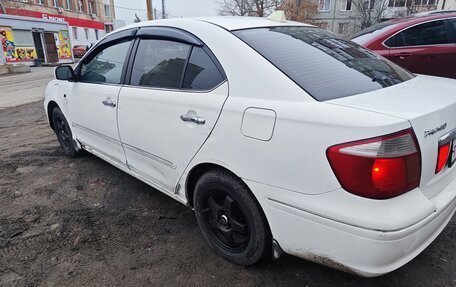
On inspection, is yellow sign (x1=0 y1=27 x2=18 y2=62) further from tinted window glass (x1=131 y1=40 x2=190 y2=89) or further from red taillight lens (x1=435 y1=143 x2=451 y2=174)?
red taillight lens (x1=435 y1=143 x2=451 y2=174)

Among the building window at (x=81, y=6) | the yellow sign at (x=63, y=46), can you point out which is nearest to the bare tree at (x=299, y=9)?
the yellow sign at (x=63, y=46)

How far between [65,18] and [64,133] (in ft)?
130

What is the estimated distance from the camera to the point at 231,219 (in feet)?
7.51

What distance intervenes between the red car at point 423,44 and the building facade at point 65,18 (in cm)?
2847

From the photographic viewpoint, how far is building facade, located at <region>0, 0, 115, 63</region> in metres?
28.7

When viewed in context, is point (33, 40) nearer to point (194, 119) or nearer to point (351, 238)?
point (194, 119)

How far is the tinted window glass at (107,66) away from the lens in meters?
3.17

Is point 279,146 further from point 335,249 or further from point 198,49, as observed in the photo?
point 198,49

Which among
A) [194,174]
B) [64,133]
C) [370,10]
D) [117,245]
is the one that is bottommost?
[117,245]

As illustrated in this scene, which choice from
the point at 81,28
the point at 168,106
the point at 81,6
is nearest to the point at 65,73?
the point at 168,106

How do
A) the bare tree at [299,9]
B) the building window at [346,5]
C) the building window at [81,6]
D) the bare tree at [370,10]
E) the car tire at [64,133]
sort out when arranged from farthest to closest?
the building window at [81,6]
the building window at [346,5]
the bare tree at [370,10]
the bare tree at [299,9]
the car tire at [64,133]

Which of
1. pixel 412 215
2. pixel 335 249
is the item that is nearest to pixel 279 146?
pixel 335 249

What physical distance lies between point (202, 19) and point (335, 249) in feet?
6.30

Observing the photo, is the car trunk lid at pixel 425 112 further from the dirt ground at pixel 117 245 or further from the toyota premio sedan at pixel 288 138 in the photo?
the dirt ground at pixel 117 245
